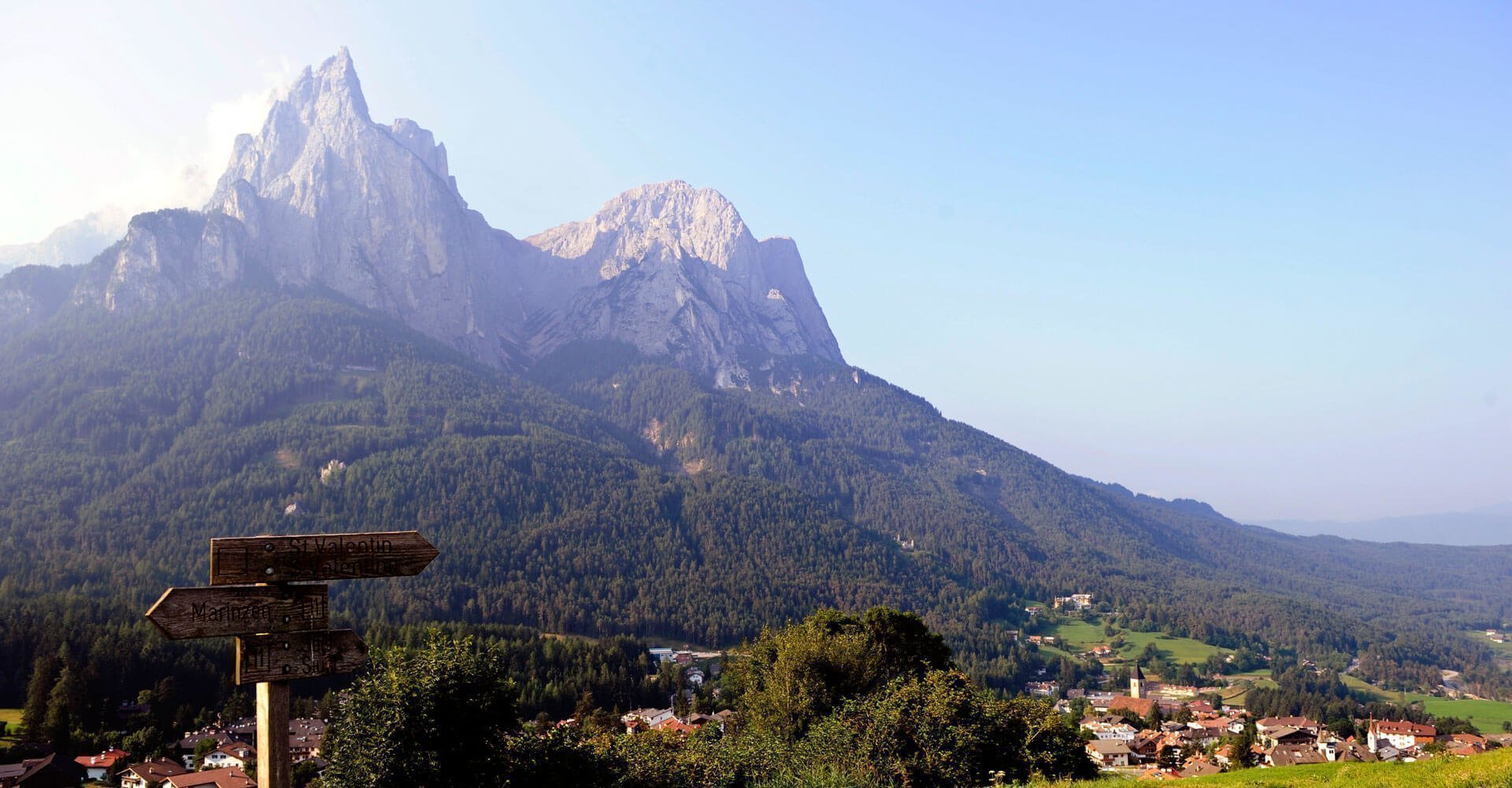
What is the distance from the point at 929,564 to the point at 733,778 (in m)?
183

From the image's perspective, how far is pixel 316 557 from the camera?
889cm

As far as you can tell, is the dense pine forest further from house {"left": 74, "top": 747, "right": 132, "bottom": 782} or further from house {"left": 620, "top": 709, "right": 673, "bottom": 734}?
house {"left": 74, "top": 747, "right": 132, "bottom": 782}

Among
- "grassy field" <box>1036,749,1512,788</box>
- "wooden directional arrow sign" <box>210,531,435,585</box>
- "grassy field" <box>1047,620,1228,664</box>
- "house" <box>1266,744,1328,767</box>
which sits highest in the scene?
"wooden directional arrow sign" <box>210,531,435,585</box>

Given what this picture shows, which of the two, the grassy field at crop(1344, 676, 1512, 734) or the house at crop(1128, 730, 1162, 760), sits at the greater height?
the house at crop(1128, 730, 1162, 760)

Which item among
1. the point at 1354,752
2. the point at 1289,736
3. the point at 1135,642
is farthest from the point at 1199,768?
the point at 1135,642

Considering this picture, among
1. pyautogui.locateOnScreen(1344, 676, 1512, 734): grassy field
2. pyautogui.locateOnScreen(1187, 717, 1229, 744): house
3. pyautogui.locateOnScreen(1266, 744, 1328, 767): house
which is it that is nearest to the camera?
pyautogui.locateOnScreen(1266, 744, 1328, 767): house

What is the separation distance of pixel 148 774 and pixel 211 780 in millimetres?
5411

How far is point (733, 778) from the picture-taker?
22.2 metres

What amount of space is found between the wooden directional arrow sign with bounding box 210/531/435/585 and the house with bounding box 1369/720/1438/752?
3684 inches

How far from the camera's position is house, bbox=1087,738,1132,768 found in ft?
243

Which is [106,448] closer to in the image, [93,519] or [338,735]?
[93,519]

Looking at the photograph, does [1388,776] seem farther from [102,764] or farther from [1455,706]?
[1455,706]

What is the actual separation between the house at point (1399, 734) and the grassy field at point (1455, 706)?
2619 centimetres

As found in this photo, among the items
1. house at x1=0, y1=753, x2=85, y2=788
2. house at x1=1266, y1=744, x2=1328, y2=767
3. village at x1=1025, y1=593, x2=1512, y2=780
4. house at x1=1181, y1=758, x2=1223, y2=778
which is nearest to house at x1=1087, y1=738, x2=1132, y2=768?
village at x1=1025, y1=593, x2=1512, y2=780
